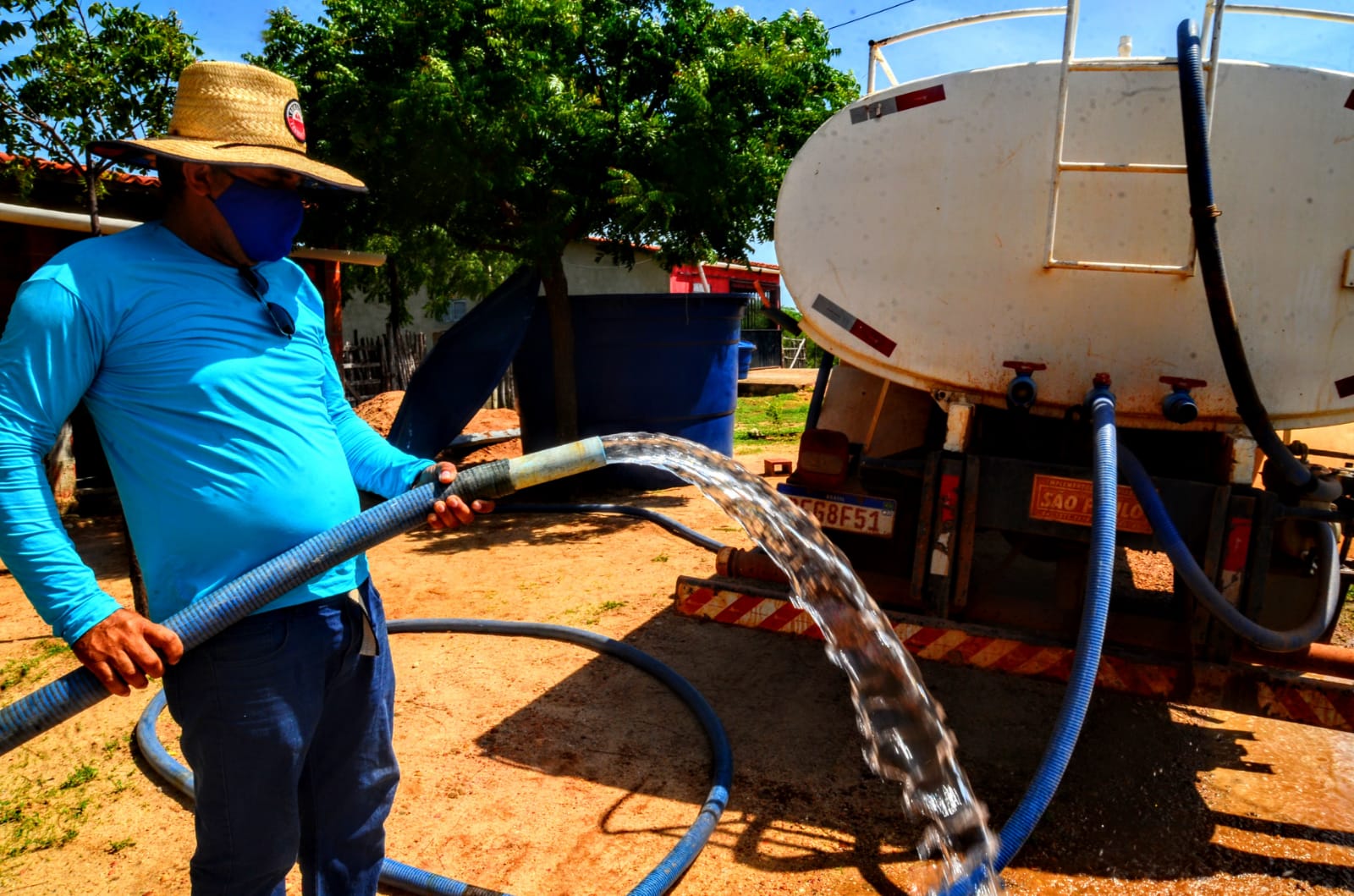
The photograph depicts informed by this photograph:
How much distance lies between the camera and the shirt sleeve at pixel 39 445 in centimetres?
175

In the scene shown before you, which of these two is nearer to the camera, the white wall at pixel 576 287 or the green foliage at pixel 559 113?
the green foliage at pixel 559 113

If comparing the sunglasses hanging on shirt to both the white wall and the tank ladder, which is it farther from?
the white wall

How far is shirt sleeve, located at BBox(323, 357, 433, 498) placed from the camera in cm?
246

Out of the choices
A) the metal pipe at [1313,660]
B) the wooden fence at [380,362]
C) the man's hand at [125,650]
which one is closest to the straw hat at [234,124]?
the man's hand at [125,650]

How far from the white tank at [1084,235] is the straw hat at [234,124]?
83.4 inches

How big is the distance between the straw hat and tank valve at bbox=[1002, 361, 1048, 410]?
2.47 m

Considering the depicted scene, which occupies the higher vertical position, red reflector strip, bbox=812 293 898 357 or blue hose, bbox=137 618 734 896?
red reflector strip, bbox=812 293 898 357

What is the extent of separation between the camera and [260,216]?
2.13 meters

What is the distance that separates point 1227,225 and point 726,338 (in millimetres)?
6346

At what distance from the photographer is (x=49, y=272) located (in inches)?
71.5

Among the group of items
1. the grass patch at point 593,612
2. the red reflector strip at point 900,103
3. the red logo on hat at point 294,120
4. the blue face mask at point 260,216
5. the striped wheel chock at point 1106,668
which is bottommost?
the grass patch at point 593,612

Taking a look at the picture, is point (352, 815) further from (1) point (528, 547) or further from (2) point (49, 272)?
(1) point (528, 547)

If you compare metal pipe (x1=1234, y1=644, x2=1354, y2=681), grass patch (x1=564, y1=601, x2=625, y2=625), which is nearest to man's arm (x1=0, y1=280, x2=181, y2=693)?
metal pipe (x1=1234, y1=644, x2=1354, y2=681)

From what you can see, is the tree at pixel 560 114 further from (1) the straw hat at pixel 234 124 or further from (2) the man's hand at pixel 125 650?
(2) the man's hand at pixel 125 650
